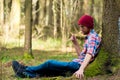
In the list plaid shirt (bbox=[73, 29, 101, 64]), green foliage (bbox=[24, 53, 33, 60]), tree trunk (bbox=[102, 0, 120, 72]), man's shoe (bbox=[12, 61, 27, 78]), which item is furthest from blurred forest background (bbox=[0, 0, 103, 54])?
tree trunk (bbox=[102, 0, 120, 72])

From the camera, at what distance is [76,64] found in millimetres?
8383

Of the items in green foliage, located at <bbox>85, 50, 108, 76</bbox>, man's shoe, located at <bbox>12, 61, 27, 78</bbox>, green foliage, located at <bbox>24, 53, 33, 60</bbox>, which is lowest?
green foliage, located at <bbox>24, 53, 33, 60</bbox>

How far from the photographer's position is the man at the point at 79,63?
797 centimetres

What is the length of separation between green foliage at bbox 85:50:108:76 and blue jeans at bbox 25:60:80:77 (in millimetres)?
261

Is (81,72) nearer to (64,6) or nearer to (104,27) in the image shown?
(104,27)

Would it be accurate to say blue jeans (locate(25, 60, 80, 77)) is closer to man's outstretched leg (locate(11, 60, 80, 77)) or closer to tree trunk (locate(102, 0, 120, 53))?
man's outstretched leg (locate(11, 60, 80, 77))

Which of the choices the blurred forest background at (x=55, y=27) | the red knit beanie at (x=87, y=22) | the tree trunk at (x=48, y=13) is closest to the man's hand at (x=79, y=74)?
the blurred forest background at (x=55, y=27)

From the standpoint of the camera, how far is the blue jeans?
8383 mm

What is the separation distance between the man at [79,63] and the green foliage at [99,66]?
0.12 metres

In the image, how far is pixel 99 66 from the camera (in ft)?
27.1

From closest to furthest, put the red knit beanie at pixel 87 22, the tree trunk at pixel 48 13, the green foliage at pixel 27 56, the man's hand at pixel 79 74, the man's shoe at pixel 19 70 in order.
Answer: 1. the man's hand at pixel 79 74
2. the red knit beanie at pixel 87 22
3. the man's shoe at pixel 19 70
4. the green foliage at pixel 27 56
5. the tree trunk at pixel 48 13

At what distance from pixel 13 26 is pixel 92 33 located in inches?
773

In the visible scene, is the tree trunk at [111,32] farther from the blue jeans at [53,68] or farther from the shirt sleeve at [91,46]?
the blue jeans at [53,68]

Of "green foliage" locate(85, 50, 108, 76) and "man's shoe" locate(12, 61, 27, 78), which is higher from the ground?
"green foliage" locate(85, 50, 108, 76)
